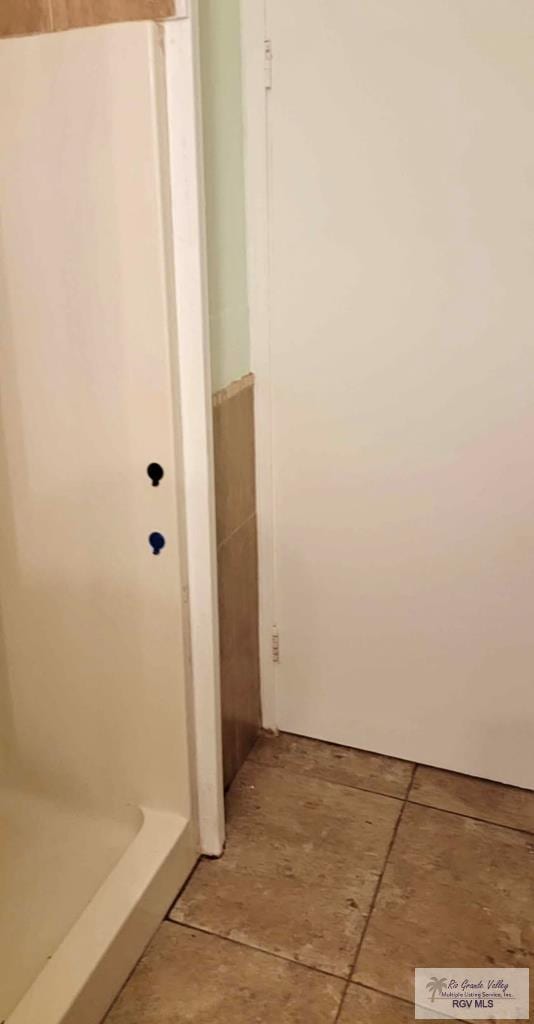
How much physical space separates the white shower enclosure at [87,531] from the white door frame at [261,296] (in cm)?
46

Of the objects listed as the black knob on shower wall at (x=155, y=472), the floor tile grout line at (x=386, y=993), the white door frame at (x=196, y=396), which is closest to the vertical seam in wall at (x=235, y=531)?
the white door frame at (x=196, y=396)

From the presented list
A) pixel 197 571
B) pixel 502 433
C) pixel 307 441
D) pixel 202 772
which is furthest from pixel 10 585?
pixel 502 433

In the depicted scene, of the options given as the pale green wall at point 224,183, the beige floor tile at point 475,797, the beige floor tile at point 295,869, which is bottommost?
the beige floor tile at point 295,869

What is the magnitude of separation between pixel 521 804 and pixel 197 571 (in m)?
1.04

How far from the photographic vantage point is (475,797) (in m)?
2.04

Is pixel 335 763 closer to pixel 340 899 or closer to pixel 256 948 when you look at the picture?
pixel 340 899

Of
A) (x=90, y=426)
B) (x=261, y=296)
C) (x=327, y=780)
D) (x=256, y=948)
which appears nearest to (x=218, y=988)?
(x=256, y=948)

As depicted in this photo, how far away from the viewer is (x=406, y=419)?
190cm

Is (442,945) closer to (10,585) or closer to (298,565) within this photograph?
(298,565)

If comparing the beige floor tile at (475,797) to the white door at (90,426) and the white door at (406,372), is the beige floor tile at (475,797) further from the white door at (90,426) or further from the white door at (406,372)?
the white door at (90,426)

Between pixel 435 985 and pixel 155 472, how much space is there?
111 centimetres

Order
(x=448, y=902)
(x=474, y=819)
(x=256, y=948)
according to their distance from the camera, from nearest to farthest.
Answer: (x=256, y=948) → (x=448, y=902) → (x=474, y=819)

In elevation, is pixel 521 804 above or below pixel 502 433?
below

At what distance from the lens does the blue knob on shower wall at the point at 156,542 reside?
162 cm
